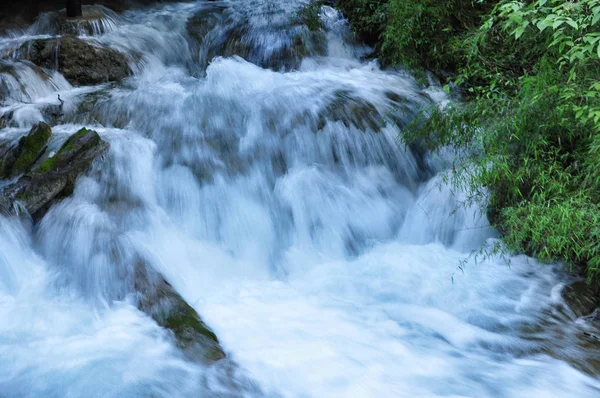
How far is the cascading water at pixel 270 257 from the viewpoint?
3367 mm

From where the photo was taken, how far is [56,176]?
4.71 meters

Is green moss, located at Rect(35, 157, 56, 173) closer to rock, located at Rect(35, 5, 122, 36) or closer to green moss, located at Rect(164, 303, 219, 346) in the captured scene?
green moss, located at Rect(164, 303, 219, 346)

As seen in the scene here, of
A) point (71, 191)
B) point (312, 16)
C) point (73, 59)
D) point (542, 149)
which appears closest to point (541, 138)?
point (542, 149)

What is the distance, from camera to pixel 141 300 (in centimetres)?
387

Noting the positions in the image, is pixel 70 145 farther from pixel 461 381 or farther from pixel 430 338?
pixel 461 381

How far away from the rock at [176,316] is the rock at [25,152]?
1789 millimetres

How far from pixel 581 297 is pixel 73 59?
6.74m

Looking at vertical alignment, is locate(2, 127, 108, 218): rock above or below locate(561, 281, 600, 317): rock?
above

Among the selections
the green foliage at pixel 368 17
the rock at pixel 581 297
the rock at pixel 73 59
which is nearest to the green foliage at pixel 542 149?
the rock at pixel 581 297

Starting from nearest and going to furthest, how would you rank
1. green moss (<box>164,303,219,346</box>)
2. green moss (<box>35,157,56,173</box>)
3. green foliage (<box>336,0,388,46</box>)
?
green moss (<box>164,303,219,346</box>)
green moss (<box>35,157,56,173</box>)
green foliage (<box>336,0,388,46</box>)

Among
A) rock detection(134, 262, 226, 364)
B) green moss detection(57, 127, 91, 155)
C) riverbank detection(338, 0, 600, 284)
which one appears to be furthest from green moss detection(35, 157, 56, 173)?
riverbank detection(338, 0, 600, 284)

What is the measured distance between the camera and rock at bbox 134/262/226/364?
3.44 metres

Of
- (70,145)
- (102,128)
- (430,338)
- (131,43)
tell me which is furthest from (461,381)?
(131,43)

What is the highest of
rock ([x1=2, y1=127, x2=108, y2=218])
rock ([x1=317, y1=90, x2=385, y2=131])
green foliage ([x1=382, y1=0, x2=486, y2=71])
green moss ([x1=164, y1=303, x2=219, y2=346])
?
green foliage ([x1=382, y1=0, x2=486, y2=71])
